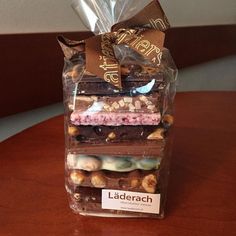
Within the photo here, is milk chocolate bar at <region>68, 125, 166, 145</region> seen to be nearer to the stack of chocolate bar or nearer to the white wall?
the stack of chocolate bar

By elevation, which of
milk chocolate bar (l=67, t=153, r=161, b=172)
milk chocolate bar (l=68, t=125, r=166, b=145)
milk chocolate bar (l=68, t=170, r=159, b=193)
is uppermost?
milk chocolate bar (l=68, t=125, r=166, b=145)

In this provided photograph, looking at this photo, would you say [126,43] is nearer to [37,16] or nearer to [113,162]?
[113,162]

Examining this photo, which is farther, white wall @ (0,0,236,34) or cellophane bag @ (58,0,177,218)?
white wall @ (0,0,236,34)

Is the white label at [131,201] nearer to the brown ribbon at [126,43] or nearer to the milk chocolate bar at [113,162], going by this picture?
the milk chocolate bar at [113,162]

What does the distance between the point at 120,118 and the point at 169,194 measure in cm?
18

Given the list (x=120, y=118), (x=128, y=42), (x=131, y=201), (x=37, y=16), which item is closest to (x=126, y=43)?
(x=128, y=42)

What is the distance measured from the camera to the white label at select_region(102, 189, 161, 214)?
1.76 ft

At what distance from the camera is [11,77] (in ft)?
3.64

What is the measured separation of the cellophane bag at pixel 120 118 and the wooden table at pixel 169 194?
0.10 feet

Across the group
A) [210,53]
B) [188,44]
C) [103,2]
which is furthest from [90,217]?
[210,53]

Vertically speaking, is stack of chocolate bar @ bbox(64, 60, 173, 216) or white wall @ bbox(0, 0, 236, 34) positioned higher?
white wall @ bbox(0, 0, 236, 34)

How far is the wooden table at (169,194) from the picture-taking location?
1.72 ft

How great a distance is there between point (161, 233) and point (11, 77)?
2.47 ft

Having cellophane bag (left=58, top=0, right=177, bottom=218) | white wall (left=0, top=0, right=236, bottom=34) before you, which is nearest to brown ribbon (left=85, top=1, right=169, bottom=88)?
cellophane bag (left=58, top=0, right=177, bottom=218)
